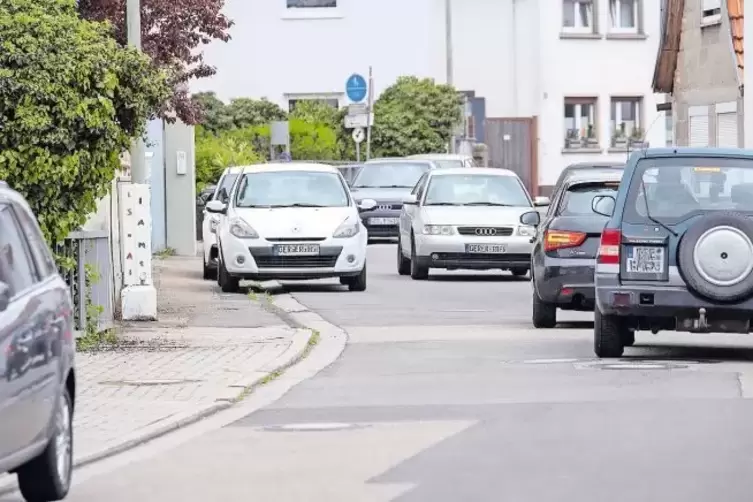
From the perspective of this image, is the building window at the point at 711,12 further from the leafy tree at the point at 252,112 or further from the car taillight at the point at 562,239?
the leafy tree at the point at 252,112

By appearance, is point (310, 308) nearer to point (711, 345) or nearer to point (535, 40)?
point (711, 345)

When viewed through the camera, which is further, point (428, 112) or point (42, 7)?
point (428, 112)

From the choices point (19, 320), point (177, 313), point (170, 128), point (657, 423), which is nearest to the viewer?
point (19, 320)

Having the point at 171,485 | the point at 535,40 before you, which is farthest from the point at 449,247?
the point at 535,40

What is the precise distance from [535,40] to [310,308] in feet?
130

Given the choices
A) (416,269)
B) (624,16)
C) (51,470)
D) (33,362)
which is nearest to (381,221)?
(416,269)

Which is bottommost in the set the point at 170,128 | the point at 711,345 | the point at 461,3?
the point at 711,345

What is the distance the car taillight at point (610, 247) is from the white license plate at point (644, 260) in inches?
3.9

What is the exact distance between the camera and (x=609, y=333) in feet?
54.4

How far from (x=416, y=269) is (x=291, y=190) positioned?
300cm

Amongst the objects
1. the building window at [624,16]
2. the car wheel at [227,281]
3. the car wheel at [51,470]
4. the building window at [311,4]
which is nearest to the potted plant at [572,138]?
the building window at [624,16]

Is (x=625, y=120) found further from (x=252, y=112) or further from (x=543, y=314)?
(x=543, y=314)

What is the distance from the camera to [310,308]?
23.8 meters

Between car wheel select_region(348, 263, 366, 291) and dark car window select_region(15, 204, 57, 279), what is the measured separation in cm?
1643
